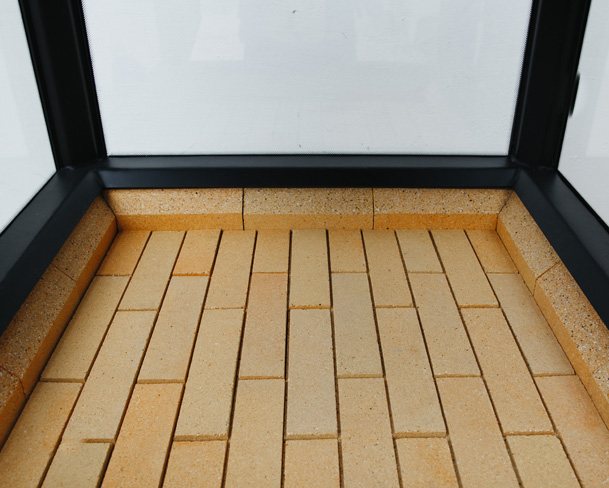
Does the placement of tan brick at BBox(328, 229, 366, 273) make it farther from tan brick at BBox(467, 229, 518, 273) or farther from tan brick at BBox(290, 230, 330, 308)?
tan brick at BBox(467, 229, 518, 273)

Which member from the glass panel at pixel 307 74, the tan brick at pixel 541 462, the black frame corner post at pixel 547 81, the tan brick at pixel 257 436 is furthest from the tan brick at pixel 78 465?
the black frame corner post at pixel 547 81

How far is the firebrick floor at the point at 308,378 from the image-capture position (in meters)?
1.37

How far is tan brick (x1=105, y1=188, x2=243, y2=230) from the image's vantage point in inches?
86.9

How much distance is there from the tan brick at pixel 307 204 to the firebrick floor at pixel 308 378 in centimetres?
11

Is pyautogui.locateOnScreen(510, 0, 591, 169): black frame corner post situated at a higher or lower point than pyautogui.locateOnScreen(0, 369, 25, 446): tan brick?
higher

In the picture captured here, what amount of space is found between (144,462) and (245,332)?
0.48 m

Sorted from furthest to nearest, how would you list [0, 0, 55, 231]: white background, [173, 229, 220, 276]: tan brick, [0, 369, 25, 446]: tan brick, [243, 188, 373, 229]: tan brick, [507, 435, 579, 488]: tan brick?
[243, 188, 373, 229]: tan brick → [173, 229, 220, 276]: tan brick → [0, 0, 55, 231]: white background → [0, 369, 25, 446]: tan brick → [507, 435, 579, 488]: tan brick

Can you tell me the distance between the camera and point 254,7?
203 centimetres

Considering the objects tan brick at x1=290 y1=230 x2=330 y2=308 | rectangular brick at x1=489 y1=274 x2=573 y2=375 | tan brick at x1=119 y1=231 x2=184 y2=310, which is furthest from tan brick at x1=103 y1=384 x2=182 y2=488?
rectangular brick at x1=489 y1=274 x2=573 y2=375

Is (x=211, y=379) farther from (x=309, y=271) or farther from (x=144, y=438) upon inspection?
(x=309, y=271)

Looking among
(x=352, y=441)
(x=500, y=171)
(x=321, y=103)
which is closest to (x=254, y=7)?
(x=321, y=103)

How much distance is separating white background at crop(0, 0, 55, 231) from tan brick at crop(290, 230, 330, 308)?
0.83 m

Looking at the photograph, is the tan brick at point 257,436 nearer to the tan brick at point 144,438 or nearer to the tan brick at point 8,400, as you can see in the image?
the tan brick at point 144,438

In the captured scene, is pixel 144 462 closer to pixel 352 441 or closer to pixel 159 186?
pixel 352 441
